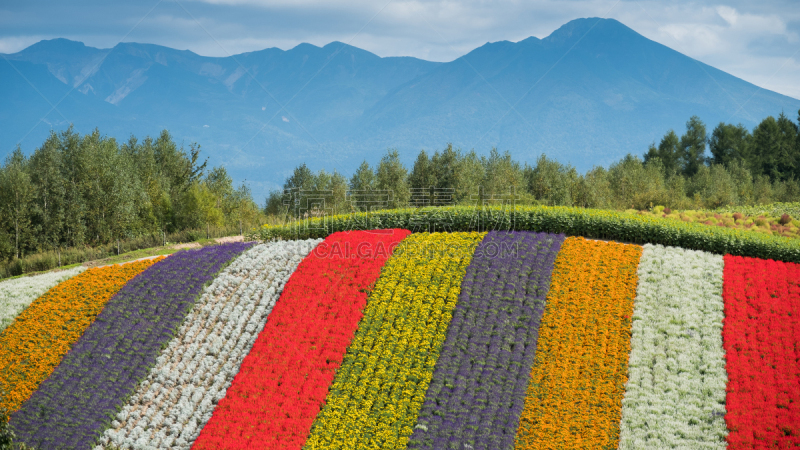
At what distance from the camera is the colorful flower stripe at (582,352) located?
9.61 meters

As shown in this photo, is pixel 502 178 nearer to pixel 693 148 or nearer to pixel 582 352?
pixel 582 352

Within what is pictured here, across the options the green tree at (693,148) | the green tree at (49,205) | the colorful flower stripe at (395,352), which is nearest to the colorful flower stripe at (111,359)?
the colorful flower stripe at (395,352)

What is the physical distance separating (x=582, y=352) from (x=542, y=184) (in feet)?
98.8

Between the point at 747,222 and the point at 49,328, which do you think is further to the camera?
the point at 747,222

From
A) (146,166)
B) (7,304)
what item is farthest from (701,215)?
(146,166)

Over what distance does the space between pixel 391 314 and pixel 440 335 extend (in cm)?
150

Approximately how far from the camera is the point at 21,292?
15.0 metres

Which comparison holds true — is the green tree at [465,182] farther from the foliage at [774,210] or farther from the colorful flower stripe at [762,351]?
the colorful flower stripe at [762,351]

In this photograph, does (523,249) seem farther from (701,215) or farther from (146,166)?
(146,166)

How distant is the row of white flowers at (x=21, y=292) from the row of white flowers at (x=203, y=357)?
516 cm

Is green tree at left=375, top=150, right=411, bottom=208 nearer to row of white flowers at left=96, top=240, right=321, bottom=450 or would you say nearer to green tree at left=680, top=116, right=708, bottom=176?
row of white flowers at left=96, top=240, right=321, bottom=450

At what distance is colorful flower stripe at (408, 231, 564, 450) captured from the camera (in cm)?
972

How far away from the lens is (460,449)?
9.38 m

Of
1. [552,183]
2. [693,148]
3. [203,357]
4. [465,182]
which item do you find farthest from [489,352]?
[693,148]
